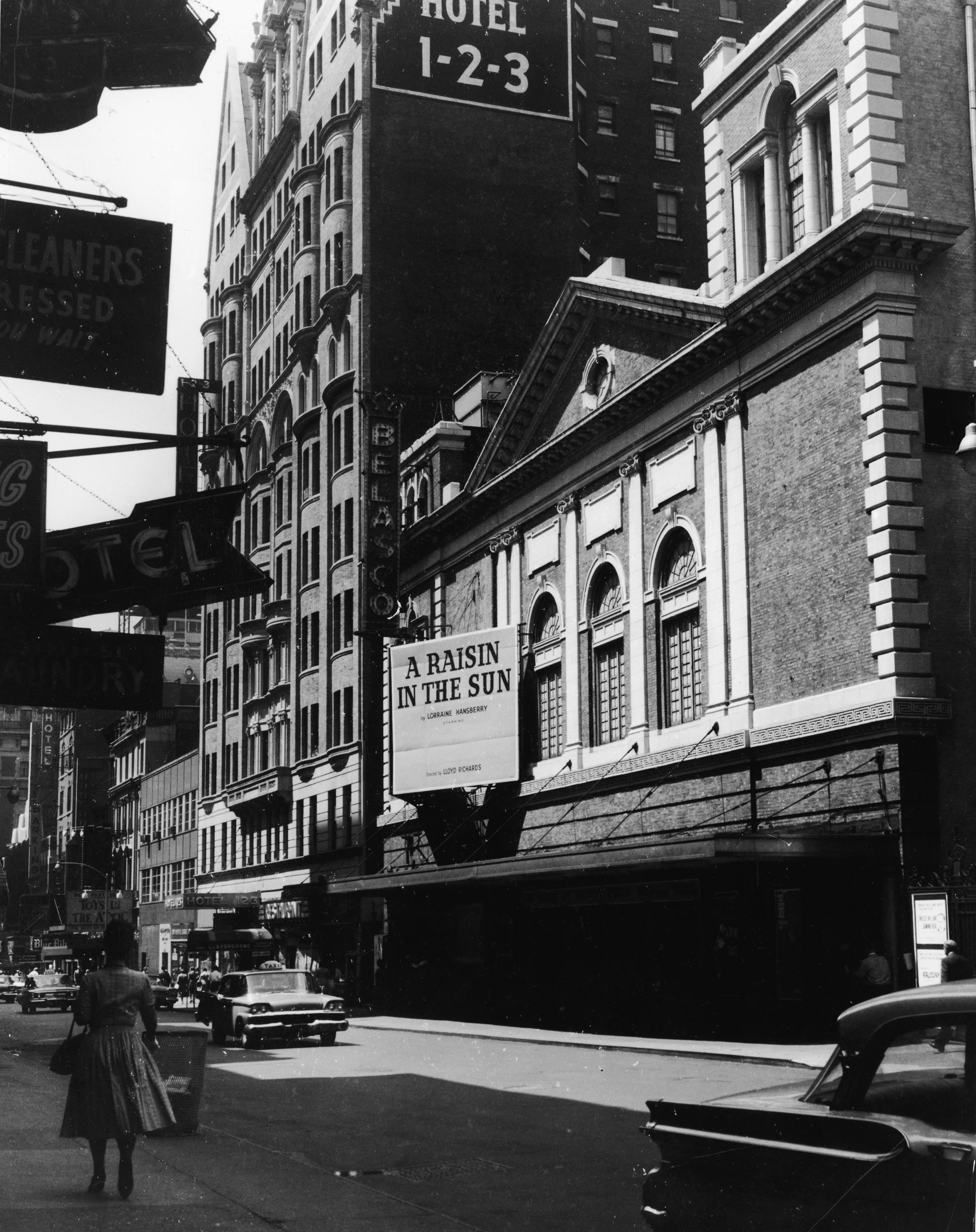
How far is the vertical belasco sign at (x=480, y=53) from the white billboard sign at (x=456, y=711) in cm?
1785

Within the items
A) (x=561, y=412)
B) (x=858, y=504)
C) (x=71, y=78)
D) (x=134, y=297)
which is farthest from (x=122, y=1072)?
(x=561, y=412)

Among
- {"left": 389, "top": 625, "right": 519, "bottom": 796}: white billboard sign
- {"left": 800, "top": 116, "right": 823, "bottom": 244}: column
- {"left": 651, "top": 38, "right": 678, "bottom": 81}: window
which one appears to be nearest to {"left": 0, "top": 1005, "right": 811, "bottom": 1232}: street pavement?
{"left": 800, "top": 116, "right": 823, "bottom": 244}: column

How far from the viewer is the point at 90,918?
72.5 m

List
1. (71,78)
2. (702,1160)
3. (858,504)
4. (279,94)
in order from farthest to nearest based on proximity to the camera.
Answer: (279,94)
(858,504)
(71,78)
(702,1160)

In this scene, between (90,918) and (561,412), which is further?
(90,918)

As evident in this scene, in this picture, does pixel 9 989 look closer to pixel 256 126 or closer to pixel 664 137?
pixel 256 126

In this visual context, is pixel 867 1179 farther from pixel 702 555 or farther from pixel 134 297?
pixel 702 555

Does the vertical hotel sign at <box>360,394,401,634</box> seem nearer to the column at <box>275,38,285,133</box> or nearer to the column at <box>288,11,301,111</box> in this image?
the column at <box>288,11,301,111</box>

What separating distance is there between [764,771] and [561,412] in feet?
48.7

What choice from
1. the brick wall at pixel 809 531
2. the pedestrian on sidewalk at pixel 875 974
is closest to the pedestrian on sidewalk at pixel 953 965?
the pedestrian on sidewalk at pixel 875 974

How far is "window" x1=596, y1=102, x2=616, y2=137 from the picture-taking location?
220ft

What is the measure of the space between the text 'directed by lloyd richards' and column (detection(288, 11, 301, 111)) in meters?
58.1

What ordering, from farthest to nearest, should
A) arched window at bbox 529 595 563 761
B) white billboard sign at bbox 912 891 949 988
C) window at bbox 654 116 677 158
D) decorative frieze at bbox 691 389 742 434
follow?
1. window at bbox 654 116 677 158
2. arched window at bbox 529 595 563 761
3. decorative frieze at bbox 691 389 742 434
4. white billboard sign at bbox 912 891 949 988

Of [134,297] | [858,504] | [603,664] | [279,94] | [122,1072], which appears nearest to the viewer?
[134,297]
